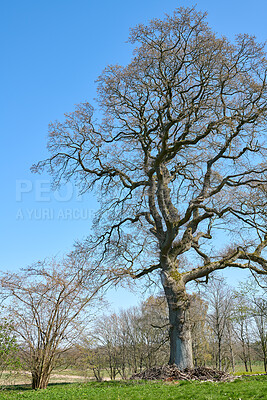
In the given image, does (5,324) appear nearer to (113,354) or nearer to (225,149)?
(225,149)

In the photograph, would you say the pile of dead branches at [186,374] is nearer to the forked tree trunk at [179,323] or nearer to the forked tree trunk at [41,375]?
the forked tree trunk at [179,323]

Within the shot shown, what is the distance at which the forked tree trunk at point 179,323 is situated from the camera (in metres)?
12.6

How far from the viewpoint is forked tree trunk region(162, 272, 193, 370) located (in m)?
12.6

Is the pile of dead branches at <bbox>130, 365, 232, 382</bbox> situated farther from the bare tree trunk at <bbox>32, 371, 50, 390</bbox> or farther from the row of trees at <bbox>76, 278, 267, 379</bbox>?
the row of trees at <bbox>76, 278, 267, 379</bbox>

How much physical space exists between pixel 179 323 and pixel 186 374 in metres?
1.91

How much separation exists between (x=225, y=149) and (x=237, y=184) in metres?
1.70

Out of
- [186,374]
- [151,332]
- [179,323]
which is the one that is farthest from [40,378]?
[151,332]

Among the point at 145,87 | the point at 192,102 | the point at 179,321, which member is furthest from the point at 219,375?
the point at 145,87

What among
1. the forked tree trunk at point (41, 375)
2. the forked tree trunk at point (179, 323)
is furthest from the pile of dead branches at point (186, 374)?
the forked tree trunk at point (41, 375)

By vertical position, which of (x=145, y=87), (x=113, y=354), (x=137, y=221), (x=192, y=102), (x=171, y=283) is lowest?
(x=113, y=354)

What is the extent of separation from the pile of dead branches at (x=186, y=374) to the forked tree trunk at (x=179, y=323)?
1.23ft

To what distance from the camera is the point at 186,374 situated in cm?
1175

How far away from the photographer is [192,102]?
13969 millimetres

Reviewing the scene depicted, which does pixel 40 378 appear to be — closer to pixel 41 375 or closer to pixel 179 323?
pixel 41 375
